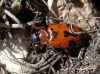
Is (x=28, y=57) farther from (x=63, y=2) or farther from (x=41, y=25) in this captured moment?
(x=63, y=2)

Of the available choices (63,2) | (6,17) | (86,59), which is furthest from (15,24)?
(86,59)

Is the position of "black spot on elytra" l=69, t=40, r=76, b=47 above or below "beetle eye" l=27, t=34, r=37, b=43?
below

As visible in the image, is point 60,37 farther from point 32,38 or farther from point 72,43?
point 32,38

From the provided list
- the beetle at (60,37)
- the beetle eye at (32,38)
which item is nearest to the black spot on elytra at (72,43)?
the beetle at (60,37)

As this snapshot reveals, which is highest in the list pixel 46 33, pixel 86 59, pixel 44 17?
pixel 44 17

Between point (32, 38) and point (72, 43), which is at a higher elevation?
point (32, 38)

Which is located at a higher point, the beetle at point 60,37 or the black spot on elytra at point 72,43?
the beetle at point 60,37

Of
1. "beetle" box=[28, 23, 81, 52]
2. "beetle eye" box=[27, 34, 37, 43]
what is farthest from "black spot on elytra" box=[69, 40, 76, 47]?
"beetle eye" box=[27, 34, 37, 43]

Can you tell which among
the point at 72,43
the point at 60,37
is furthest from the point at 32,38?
the point at 72,43

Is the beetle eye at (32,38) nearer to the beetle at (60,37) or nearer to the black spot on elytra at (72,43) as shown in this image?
the beetle at (60,37)

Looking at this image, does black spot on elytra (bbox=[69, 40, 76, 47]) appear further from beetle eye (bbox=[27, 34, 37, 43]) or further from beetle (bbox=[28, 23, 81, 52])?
beetle eye (bbox=[27, 34, 37, 43])

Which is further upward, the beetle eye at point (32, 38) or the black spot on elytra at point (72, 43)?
the beetle eye at point (32, 38)
